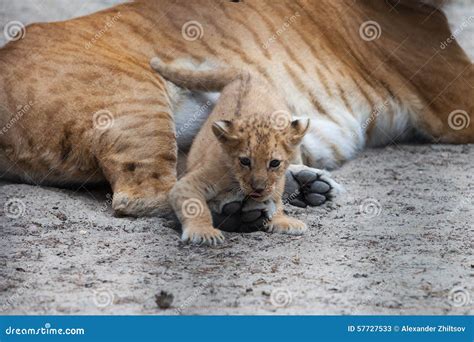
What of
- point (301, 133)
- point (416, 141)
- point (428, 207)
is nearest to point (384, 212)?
point (428, 207)

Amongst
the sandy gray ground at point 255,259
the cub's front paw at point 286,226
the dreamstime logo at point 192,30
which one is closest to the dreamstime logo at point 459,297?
the sandy gray ground at point 255,259

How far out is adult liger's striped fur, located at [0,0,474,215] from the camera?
295 centimetres

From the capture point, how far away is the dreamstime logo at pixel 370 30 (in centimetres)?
369

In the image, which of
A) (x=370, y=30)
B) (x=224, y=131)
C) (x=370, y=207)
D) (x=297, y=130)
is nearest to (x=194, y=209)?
(x=224, y=131)

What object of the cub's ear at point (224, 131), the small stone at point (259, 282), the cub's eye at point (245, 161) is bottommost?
the small stone at point (259, 282)

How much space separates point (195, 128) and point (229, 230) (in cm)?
62

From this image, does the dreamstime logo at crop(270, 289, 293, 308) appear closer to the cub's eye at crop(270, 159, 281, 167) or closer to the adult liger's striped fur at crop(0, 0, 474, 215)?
the cub's eye at crop(270, 159, 281, 167)

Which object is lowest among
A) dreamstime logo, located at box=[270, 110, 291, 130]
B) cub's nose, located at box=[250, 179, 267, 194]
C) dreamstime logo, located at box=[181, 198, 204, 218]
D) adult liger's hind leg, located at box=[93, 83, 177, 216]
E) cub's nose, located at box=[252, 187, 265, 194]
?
adult liger's hind leg, located at box=[93, 83, 177, 216]

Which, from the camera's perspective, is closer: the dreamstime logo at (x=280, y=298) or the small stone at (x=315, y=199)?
the dreamstime logo at (x=280, y=298)

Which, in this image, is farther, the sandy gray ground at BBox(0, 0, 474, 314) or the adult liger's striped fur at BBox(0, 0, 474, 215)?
the adult liger's striped fur at BBox(0, 0, 474, 215)

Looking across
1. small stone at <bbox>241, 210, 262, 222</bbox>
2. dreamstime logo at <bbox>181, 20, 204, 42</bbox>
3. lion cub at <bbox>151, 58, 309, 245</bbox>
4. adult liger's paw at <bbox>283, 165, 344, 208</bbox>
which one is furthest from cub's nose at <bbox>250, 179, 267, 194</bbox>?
dreamstime logo at <bbox>181, 20, 204, 42</bbox>

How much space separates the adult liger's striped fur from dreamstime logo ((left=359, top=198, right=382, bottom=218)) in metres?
0.47

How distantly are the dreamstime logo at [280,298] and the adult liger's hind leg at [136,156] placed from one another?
0.68 meters

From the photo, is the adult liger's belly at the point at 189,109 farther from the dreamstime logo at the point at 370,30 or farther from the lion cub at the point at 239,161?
the dreamstime logo at the point at 370,30
